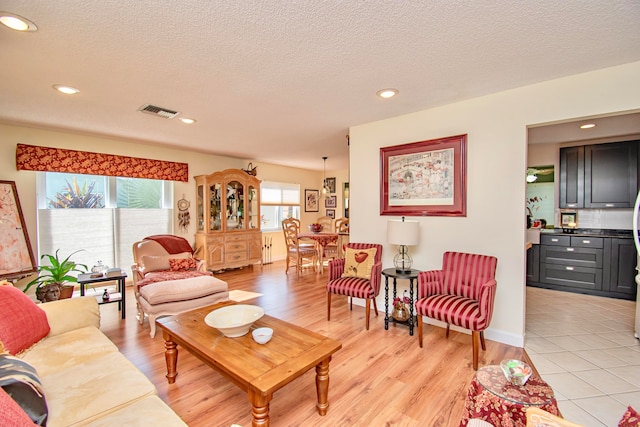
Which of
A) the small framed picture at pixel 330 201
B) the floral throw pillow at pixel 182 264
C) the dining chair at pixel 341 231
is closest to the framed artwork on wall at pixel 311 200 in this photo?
the small framed picture at pixel 330 201

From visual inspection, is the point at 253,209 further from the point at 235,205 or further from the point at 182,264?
the point at 182,264

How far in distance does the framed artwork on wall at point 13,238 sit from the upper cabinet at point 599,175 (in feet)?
24.8

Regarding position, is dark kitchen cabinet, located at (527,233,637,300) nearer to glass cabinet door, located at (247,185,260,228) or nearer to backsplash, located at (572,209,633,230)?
backsplash, located at (572,209,633,230)

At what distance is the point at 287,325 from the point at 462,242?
1955 millimetres

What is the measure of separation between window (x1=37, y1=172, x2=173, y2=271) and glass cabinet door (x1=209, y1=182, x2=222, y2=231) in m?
0.68

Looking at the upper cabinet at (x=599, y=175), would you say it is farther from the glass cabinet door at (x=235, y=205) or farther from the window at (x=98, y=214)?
the window at (x=98, y=214)

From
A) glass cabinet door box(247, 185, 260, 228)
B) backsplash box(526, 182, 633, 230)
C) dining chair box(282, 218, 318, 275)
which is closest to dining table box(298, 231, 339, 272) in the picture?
dining chair box(282, 218, 318, 275)

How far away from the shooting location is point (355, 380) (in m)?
2.07

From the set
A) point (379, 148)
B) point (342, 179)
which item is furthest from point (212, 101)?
point (342, 179)

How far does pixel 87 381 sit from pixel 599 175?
600 cm

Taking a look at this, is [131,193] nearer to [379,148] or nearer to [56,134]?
[56,134]

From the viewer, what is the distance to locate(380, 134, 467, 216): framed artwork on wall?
288cm

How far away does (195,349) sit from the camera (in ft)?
5.70

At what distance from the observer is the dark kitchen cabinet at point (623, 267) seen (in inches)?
143
